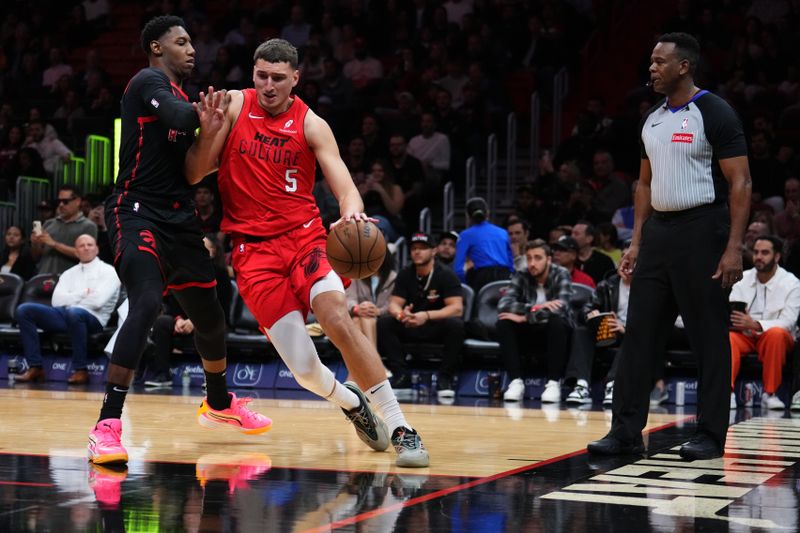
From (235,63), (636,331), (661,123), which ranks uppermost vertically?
(235,63)

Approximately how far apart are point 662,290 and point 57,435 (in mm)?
3211

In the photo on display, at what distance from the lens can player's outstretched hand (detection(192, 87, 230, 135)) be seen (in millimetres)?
5230

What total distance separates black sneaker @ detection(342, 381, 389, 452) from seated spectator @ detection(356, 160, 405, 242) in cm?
688

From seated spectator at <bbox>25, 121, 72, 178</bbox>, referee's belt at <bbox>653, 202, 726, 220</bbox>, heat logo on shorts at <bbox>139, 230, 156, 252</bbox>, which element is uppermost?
seated spectator at <bbox>25, 121, 72, 178</bbox>

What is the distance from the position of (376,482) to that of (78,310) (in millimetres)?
7295

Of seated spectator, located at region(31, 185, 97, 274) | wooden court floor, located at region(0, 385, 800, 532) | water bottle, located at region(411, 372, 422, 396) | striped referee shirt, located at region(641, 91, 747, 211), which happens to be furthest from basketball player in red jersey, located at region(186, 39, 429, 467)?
seated spectator, located at region(31, 185, 97, 274)

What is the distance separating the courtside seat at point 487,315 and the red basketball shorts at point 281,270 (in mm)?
5080

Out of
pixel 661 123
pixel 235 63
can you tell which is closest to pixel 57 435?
pixel 661 123

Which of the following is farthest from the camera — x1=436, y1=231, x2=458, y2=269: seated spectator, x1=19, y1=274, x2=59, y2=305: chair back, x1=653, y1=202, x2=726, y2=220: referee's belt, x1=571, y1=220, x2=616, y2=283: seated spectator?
x1=436, y1=231, x2=458, y2=269: seated spectator

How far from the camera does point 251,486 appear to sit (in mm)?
4520

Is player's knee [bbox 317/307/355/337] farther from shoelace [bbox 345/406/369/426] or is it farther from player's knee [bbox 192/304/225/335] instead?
player's knee [bbox 192/304/225/335]

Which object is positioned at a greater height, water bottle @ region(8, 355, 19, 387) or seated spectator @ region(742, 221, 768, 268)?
seated spectator @ region(742, 221, 768, 268)

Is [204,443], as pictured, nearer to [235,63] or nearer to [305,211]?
[305,211]

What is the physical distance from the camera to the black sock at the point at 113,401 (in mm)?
5148
